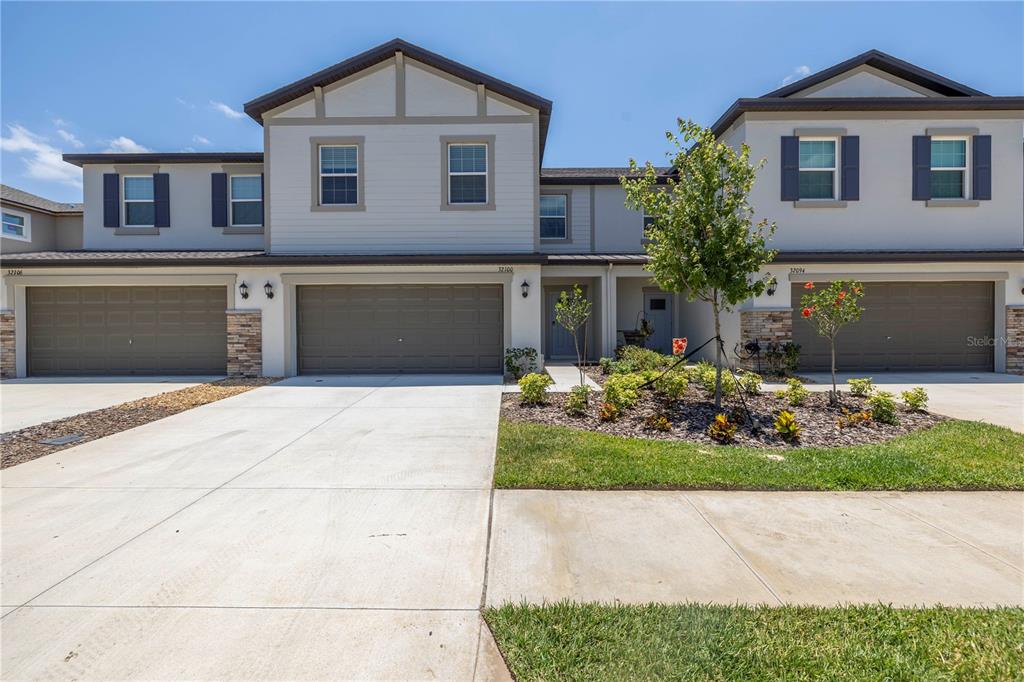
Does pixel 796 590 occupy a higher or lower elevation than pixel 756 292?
lower

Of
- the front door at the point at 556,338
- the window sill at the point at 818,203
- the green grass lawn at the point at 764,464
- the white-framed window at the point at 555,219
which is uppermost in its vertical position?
the white-framed window at the point at 555,219

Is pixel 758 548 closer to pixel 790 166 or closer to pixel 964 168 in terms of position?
pixel 790 166

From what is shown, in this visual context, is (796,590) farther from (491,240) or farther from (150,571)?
(491,240)

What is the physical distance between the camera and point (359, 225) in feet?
42.8

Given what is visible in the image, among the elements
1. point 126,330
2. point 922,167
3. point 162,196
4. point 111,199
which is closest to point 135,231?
point 111,199

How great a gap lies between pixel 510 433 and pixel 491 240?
738cm

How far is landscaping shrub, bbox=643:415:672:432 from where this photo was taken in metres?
7.00

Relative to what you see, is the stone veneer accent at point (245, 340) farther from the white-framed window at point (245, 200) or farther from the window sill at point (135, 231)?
the window sill at point (135, 231)

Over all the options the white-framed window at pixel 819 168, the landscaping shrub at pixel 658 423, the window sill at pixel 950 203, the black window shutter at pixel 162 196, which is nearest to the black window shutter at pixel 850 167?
the white-framed window at pixel 819 168

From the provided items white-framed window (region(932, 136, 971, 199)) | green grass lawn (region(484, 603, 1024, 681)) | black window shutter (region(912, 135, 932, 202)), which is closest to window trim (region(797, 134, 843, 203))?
black window shutter (region(912, 135, 932, 202))

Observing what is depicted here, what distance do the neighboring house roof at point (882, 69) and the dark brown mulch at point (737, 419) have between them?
920 cm

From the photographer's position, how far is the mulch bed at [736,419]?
6.70 metres

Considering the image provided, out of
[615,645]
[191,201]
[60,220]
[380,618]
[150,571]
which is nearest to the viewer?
[615,645]

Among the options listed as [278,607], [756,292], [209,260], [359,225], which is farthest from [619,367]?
[209,260]
